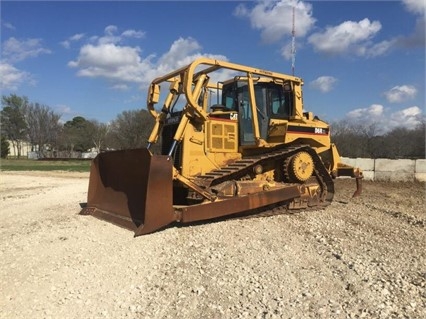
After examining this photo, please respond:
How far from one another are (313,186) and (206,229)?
331 cm

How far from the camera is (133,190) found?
846cm

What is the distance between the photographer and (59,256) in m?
6.41

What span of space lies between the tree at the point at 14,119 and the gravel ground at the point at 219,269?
72268mm

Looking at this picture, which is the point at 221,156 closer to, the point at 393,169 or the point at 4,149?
the point at 393,169

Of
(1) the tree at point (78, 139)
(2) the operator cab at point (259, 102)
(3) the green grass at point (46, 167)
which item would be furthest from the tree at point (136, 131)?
(1) the tree at point (78, 139)

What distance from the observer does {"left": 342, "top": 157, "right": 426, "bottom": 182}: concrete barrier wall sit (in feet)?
56.2

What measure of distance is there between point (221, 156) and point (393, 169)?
1041 cm

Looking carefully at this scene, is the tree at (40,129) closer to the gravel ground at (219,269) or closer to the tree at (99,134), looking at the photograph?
the tree at (99,134)

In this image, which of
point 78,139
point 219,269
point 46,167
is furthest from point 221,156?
point 78,139

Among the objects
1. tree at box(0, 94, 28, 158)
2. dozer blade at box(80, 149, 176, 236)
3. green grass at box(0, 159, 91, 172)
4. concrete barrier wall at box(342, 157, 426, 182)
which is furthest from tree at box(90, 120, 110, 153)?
dozer blade at box(80, 149, 176, 236)

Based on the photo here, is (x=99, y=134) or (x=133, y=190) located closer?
(x=133, y=190)

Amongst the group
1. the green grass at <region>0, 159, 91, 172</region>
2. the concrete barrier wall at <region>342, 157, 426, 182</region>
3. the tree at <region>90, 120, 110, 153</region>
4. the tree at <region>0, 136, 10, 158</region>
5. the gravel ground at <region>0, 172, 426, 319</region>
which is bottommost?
the gravel ground at <region>0, 172, 426, 319</region>

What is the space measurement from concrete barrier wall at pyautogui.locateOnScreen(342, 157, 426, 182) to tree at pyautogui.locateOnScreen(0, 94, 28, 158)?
68392mm

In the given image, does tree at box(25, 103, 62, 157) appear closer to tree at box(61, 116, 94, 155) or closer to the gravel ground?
tree at box(61, 116, 94, 155)
